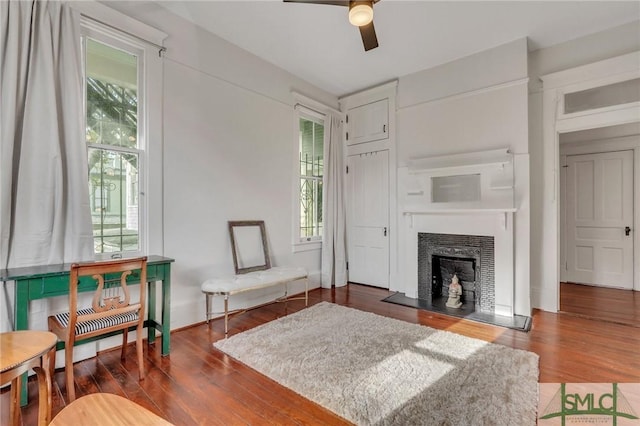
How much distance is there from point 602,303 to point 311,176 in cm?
433

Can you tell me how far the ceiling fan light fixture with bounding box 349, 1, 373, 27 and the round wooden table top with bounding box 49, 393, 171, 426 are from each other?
2530mm

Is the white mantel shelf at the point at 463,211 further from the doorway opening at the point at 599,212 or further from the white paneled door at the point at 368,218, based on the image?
the doorway opening at the point at 599,212

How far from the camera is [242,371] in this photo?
7.52ft

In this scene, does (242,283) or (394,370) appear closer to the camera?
(394,370)

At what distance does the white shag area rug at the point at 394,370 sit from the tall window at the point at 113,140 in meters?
1.41

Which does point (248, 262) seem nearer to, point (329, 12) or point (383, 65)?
point (329, 12)

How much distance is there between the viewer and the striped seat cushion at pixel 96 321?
1.99 metres

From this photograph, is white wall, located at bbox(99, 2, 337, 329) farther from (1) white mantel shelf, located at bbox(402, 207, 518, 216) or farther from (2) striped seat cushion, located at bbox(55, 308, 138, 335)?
(1) white mantel shelf, located at bbox(402, 207, 518, 216)

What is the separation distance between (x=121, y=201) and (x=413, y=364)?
2.91 meters

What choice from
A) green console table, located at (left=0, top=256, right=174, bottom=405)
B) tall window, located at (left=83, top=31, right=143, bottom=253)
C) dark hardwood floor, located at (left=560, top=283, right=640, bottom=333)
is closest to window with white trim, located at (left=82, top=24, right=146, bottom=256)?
tall window, located at (left=83, top=31, right=143, bottom=253)

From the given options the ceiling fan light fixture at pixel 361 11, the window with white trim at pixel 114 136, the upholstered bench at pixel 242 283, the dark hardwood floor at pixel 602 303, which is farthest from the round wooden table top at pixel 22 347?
the dark hardwood floor at pixel 602 303

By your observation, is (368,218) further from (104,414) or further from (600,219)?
(104,414)

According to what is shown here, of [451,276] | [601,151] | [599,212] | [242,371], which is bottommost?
[242,371]

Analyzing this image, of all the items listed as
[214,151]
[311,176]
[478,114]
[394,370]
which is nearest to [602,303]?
[478,114]
